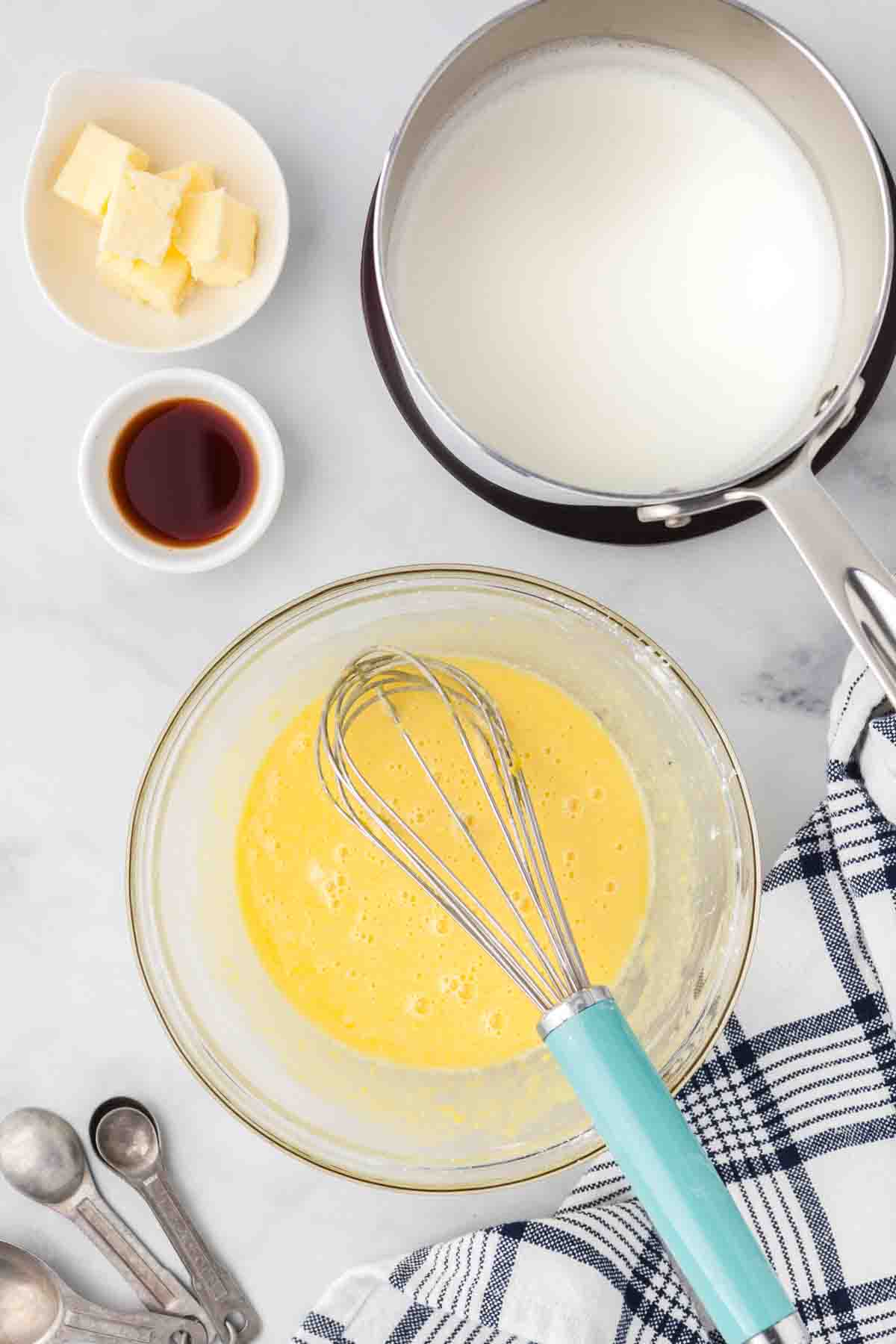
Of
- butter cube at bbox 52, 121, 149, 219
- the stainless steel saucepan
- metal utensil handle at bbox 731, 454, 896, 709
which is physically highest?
butter cube at bbox 52, 121, 149, 219

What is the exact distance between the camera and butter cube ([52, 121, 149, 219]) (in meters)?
0.89

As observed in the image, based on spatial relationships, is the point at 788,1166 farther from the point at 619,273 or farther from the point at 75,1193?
the point at 619,273

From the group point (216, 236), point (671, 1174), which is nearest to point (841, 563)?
point (671, 1174)

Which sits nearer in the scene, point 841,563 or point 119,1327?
point 841,563

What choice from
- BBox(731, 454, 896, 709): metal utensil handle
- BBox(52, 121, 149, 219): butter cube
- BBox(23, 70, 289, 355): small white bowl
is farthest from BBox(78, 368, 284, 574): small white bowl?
BBox(731, 454, 896, 709): metal utensil handle

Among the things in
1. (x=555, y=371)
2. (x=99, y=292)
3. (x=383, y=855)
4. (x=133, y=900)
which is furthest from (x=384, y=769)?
(x=99, y=292)

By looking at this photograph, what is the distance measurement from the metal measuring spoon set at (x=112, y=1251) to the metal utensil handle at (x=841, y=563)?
620 millimetres

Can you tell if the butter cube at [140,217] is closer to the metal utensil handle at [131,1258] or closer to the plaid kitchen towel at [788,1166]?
the plaid kitchen towel at [788,1166]

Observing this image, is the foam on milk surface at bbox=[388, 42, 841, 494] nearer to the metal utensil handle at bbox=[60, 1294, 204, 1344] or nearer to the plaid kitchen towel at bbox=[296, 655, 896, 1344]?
the plaid kitchen towel at bbox=[296, 655, 896, 1344]

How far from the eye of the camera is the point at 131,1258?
94cm

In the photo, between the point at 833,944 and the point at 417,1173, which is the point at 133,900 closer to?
the point at 417,1173

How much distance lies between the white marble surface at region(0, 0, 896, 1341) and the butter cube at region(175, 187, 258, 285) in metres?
0.05

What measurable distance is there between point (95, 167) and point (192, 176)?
7 centimetres

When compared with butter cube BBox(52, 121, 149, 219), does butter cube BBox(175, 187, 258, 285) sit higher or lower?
lower
